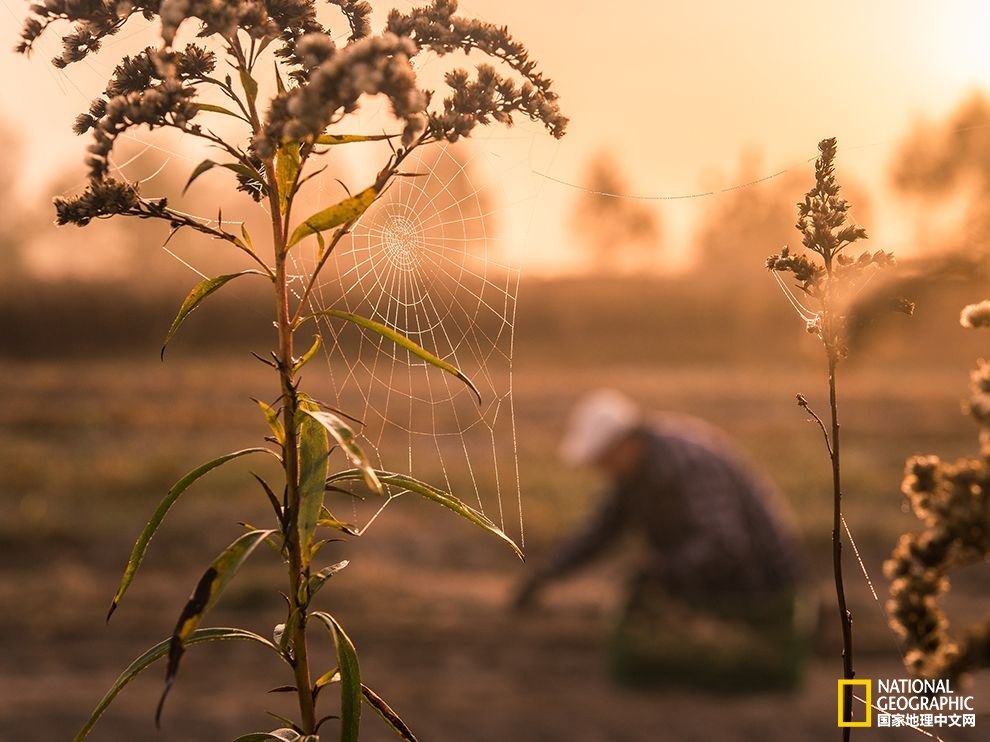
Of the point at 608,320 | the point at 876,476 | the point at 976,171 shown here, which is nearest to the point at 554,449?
the point at 876,476

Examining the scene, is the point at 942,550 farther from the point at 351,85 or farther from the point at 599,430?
the point at 599,430

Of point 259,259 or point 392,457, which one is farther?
point 392,457

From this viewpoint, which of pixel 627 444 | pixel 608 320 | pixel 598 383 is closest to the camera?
pixel 627 444

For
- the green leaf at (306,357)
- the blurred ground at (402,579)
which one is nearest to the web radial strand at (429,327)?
the green leaf at (306,357)

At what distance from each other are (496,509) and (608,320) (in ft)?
101

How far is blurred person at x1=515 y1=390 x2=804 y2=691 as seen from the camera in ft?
28.5

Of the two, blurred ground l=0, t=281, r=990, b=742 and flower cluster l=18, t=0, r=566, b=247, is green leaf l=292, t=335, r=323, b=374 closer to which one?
flower cluster l=18, t=0, r=566, b=247

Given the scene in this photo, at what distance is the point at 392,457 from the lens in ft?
59.0

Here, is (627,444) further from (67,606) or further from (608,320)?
(608,320)

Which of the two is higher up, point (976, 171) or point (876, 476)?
point (976, 171)

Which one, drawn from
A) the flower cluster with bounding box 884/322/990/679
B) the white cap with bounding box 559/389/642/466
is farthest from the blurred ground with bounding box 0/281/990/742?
the white cap with bounding box 559/389/642/466

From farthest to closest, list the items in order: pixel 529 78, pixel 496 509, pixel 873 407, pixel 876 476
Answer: pixel 873 407
pixel 876 476
pixel 496 509
pixel 529 78

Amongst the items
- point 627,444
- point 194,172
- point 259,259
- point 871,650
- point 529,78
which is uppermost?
point 529,78

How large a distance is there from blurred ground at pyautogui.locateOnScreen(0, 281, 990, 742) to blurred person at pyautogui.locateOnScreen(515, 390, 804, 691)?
0.93 feet
